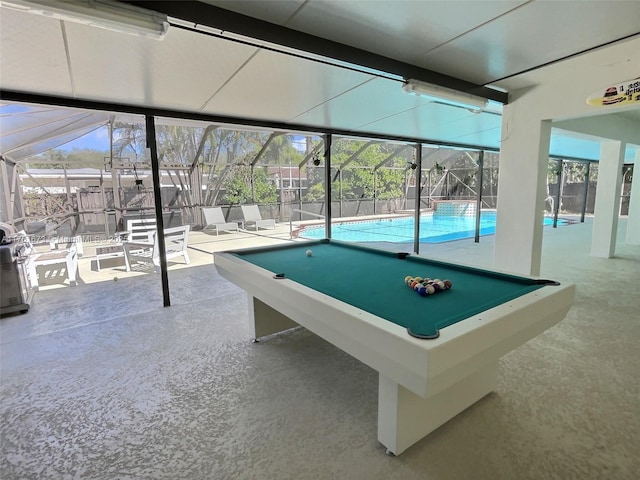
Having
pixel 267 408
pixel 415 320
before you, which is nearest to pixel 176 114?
pixel 267 408

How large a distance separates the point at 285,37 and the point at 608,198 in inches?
256

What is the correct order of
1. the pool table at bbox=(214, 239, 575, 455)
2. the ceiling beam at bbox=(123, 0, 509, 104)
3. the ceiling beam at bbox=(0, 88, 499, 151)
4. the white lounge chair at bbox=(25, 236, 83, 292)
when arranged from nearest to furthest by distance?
the pool table at bbox=(214, 239, 575, 455) → the ceiling beam at bbox=(123, 0, 509, 104) → the ceiling beam at bbox=(0, 88, 499, 151) → the white lounge chair at bbox=(25, 236, 83, 292)

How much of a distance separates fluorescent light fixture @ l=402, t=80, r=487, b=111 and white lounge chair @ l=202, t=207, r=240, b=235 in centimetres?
745

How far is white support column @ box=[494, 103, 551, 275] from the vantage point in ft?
11.3

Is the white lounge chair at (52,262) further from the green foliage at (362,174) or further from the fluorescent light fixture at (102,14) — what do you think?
the green foliage at (362,174)

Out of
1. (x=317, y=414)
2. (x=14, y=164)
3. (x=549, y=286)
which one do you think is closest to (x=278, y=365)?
(x=317, y=414)

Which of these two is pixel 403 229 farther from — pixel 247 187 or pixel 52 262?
pixel 52 262

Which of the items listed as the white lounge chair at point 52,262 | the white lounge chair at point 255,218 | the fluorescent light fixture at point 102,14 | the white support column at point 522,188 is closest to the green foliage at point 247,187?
the white lounge chair at point 255,218

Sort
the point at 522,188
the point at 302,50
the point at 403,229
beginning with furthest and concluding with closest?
1. the point at 403,229
2. the point at 522,188
3. the point at 302,50

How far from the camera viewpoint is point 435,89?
2.74 m

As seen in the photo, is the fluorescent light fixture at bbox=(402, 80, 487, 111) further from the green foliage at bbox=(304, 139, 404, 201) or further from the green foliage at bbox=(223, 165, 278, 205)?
the green foliage at bbox=(304, 139, 404, 201)

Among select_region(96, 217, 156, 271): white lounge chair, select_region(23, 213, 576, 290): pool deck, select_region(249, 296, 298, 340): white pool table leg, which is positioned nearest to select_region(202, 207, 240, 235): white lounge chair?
select_region(23, 213, 576, 290): pool deck

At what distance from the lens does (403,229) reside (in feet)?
32.6

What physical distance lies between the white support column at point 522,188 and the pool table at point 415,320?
177 cm
